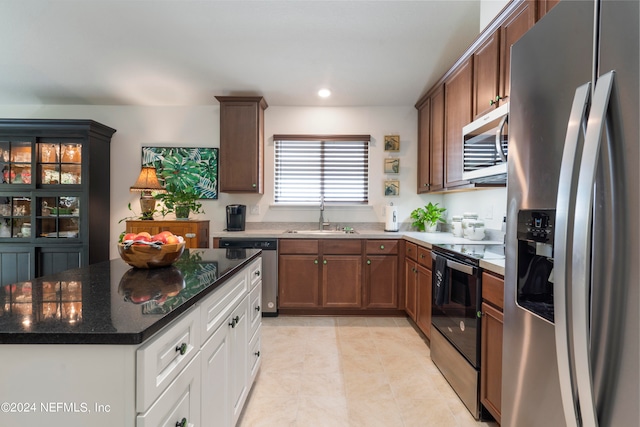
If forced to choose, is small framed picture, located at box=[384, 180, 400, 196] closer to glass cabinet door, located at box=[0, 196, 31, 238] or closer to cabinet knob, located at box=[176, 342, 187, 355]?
cabinet knob, located at box=[176, 342, 187, 355]

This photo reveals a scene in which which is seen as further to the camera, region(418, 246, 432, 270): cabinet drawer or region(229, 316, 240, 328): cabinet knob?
region(418, 246, 432, 270): cabinet drawer

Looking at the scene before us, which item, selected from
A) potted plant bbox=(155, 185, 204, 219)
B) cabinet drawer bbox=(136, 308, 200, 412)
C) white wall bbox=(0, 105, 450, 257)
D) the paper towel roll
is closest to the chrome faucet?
white wall bbox=(0, 105, 450, 257)

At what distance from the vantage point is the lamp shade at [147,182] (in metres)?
3.50

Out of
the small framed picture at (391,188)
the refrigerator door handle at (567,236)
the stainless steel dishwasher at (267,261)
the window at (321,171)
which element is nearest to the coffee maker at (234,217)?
the stainless steel dishwasher at (267,261)

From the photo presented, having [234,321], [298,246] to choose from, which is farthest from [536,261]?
[298,246]

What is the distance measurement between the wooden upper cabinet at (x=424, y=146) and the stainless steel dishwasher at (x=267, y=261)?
181 centimetres

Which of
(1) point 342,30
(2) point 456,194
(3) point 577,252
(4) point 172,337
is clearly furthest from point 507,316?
Answer: (2) point 456,194

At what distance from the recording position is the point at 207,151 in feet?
12.5

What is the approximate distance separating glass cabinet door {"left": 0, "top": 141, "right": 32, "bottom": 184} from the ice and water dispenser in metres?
4.74

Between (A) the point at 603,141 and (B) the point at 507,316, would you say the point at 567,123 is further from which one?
(B) the point at 507,316

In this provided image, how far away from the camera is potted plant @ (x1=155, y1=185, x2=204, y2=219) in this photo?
353 centimetres

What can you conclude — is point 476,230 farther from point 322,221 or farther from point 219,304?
point 219,304

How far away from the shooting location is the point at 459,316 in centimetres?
188

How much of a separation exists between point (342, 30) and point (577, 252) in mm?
2251
